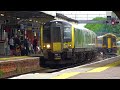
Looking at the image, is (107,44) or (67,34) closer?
(67,34)

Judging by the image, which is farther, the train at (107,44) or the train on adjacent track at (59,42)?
the train at (107,44)

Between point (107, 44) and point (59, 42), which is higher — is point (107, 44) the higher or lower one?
the lower one

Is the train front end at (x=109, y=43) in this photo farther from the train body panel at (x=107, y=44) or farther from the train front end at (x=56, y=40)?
the train front end at (x=56, y=40)

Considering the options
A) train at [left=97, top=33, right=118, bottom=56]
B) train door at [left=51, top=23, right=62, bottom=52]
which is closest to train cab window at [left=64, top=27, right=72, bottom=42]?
train door at [left=51, top=23, right=62, bottom=52]

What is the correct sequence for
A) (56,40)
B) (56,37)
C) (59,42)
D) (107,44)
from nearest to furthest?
1. (59,42)
2. (56,40)
3. (56,37)
4. (107,44)

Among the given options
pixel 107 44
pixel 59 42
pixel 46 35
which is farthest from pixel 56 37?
pixel 107 44

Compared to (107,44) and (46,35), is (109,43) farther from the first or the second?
(46,35)

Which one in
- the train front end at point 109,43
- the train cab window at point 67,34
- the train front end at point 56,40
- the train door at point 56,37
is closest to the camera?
the train front end at point 56,40

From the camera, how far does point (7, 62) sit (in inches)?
717

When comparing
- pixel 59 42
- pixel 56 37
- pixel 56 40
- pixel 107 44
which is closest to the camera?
pixel 59 42

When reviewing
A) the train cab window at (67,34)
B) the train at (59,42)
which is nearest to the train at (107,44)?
the train at (59,42)
